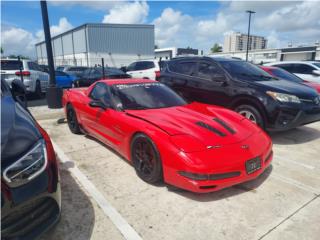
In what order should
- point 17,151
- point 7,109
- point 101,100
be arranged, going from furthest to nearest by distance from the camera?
point 101,100 < point 7,109 < point 17,151

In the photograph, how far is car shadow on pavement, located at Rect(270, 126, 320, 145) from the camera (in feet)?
16.4

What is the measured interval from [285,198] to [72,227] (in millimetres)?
2354

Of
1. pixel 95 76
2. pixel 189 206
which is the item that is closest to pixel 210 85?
pixel 189 206

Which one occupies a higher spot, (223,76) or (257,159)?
(223,76)

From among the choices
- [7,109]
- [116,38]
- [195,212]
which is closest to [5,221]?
[7,109]

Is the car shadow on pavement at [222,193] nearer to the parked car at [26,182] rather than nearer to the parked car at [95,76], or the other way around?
the parked car at [26,182]

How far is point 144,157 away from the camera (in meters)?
3.20

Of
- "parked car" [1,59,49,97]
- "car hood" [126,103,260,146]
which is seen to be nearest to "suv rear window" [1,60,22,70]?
"parked car" [1,59,49,97]

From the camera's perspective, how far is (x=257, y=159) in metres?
3.01

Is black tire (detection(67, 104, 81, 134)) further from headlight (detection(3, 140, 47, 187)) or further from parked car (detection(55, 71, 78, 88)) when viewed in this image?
parked car (detection(55, 71, 78, 88))

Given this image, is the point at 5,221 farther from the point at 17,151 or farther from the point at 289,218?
the point at 289,218

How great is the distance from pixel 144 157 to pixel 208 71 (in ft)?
10.8

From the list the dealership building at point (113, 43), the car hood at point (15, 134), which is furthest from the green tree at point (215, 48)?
the car hood at point (15, 134)

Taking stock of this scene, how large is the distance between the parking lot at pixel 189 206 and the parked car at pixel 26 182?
55 cm
